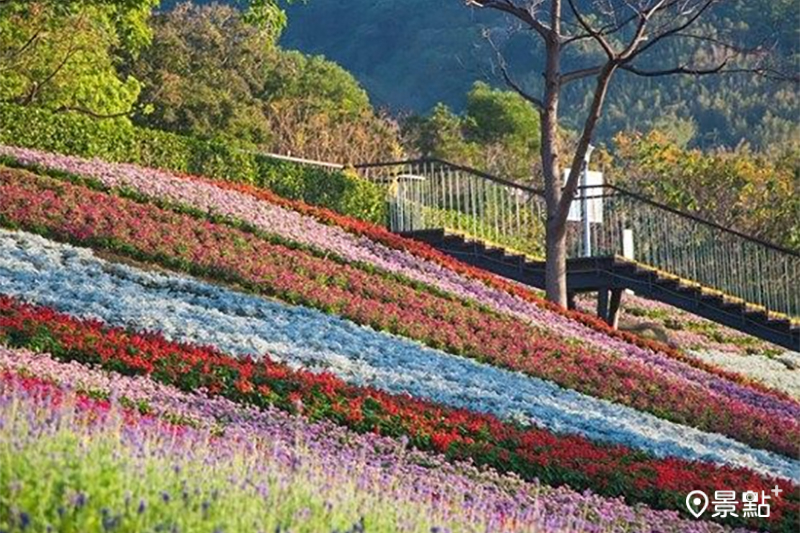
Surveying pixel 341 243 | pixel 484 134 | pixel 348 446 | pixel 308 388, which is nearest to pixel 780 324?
pixel 341 243

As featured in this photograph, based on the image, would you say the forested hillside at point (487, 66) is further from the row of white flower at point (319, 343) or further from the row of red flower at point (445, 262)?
the row of white flower at point (319, 343)

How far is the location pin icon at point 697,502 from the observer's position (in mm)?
11953

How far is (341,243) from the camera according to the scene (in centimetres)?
2691

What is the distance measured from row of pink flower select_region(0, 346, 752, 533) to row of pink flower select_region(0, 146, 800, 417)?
11.8m

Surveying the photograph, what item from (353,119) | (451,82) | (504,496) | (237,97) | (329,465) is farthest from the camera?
(451,82)

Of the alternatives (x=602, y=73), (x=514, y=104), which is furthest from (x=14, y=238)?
(x=514, y=104)

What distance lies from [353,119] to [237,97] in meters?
7.08

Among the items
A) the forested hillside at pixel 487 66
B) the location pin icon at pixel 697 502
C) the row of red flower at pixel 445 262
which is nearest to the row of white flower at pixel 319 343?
the location pin icon at pixel 697 502

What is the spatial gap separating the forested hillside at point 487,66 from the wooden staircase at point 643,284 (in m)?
76.3

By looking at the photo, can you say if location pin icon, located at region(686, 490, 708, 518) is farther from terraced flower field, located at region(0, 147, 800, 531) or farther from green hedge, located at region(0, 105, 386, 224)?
green hedge, located at region(0, 105, 386, 224)

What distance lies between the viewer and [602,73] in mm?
28172

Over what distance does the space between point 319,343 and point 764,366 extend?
16.0 meters

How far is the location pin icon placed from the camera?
39.2 ft

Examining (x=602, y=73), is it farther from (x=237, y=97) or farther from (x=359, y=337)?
(x=237, y=97)
